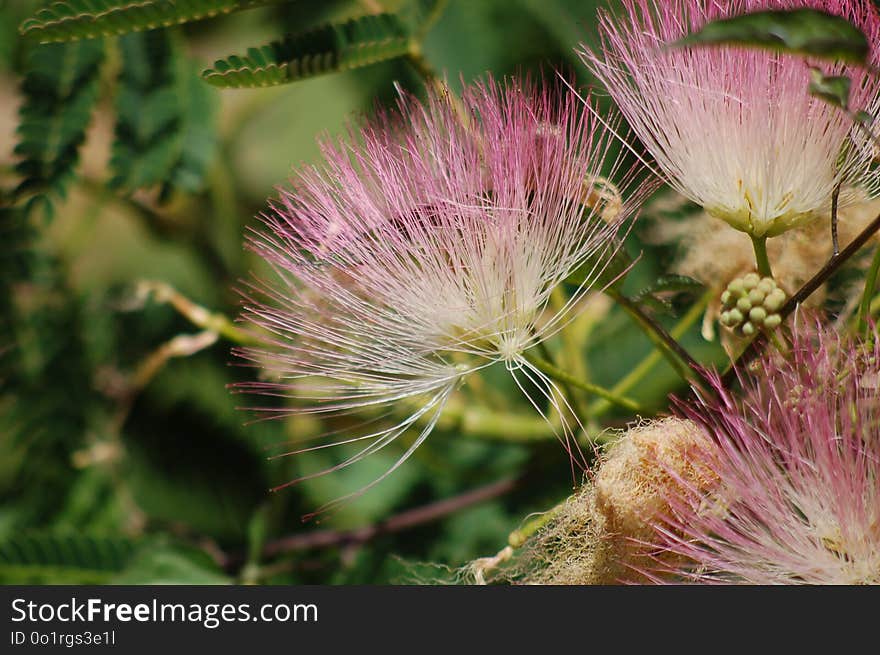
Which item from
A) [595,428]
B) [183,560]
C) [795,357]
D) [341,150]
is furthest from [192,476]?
[795,357]

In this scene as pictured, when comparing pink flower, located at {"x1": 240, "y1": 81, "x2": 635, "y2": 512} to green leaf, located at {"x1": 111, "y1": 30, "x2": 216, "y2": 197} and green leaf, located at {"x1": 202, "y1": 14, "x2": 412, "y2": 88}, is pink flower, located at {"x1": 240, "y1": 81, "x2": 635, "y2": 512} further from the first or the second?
green leaf, located at {"x1": 111, "y1": 30, "x2": 216, "y2": 197}

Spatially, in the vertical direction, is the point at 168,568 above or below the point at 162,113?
below

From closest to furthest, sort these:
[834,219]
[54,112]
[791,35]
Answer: [791,35]
[834,219]
[54,112]

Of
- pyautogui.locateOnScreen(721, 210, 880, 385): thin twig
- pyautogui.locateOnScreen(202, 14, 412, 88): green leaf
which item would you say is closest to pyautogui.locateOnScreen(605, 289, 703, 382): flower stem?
pyautogui.locateOnScreen(721, 210, 880, 385): thin twig

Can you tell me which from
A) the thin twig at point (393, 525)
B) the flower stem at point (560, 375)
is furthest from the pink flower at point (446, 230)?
the thin twig at point (393, 525)

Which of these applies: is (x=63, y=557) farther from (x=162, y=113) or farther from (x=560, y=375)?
(x=560, y=375)

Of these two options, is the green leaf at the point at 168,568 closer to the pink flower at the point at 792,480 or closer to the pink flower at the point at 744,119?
the pink flower at the point at 792,480

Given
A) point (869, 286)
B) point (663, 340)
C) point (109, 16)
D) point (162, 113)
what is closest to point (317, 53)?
point (109, 16)
